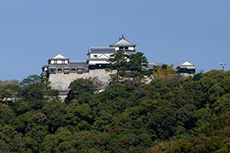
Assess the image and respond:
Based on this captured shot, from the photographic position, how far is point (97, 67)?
69.9 metres

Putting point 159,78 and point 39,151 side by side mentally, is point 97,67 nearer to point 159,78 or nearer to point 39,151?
point 159,78

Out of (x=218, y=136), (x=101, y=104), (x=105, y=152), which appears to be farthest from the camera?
(x=101, y=104)

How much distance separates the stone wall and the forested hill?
4968mm

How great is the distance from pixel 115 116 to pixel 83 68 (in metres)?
15.2

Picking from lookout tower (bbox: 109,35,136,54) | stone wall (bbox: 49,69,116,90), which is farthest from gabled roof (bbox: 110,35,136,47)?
stone wall (bbox: 49,69,116,90)

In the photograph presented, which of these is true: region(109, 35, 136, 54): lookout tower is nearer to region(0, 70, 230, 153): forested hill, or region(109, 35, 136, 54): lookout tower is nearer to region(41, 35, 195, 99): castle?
region(41, 35, 195, 99): castle

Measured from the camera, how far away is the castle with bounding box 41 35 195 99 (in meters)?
68.8

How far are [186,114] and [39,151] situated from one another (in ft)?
42.5

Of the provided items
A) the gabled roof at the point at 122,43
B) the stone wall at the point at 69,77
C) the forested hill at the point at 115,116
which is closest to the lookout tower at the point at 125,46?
the gabled roof at the point at 122,43

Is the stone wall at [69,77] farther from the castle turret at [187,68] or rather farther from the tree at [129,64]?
the castle turret at [187,68]

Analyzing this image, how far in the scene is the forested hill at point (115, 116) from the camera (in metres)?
47.9

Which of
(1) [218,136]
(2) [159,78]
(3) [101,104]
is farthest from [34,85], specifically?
(1) [218,136]

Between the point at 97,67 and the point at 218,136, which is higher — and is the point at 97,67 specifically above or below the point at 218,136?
above

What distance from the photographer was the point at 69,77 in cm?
6912
